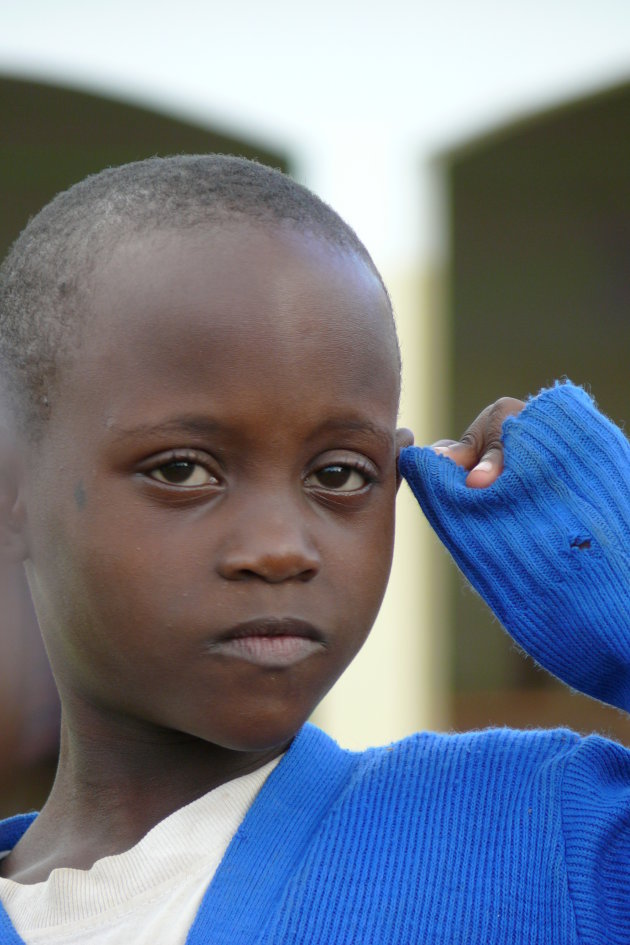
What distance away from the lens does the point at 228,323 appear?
1.45 metres

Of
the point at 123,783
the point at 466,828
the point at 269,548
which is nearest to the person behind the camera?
the point at 269,548

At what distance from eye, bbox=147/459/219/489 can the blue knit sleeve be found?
1.08ft

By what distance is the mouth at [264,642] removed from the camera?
141 cm

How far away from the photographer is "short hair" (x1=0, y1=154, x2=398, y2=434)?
1.55 meters

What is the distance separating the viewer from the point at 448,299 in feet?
21.0

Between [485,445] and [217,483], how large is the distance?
44cm

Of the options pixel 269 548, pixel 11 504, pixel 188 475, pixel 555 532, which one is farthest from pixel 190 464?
pixel 555 532

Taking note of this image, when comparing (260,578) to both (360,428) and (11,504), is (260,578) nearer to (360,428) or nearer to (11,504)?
(360,428)

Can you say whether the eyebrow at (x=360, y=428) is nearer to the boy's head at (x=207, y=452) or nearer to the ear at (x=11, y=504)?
the boy's head at (x=207, y=452)

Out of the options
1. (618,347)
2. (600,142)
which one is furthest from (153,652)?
(618,347)

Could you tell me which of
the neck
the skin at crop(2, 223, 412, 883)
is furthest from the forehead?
the neck

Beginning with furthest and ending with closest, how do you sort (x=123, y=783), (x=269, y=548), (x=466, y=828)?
(x=123, y=783), (x=466, y=828), (x=269, y=548)

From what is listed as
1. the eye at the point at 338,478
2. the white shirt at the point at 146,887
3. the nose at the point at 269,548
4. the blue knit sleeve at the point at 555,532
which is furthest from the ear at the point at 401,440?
the white shirt at the point at 146,887

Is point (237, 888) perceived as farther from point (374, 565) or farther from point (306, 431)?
point (306, 431)
